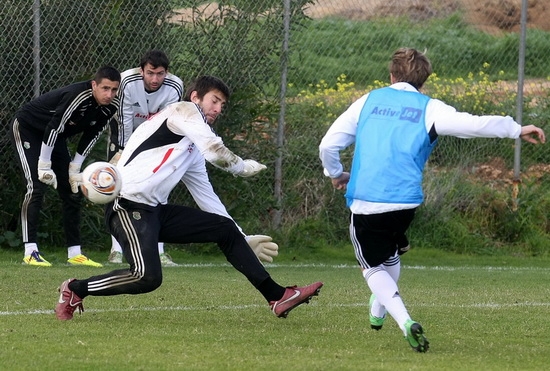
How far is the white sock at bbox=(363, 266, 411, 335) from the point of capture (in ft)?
19.4

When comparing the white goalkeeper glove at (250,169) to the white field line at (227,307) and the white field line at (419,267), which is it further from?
the white field line at (419,267)

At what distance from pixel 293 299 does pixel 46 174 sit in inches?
163

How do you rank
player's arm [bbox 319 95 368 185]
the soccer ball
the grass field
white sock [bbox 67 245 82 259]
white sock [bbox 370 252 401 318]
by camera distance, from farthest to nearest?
1. white sock [bbox 67 245 82 259]
2. the soccer ball
3. white sock [bbox 370 252 401 318]
4. player's arm [bbox 319 95 368 185]
5. the grass field

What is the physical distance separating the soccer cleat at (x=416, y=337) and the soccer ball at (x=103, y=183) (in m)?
1.97

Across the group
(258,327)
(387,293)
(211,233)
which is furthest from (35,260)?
(387,293)

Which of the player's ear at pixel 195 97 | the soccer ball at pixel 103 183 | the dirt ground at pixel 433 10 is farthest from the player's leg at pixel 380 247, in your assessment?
the dirt ground at pixel 433 10

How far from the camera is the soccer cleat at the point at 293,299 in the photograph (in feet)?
22.8

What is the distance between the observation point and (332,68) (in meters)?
13.7

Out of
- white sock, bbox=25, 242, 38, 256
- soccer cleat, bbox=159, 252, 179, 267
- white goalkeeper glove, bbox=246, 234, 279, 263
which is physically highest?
white goalkeeper glove, bbox=246, 234, 279, 263

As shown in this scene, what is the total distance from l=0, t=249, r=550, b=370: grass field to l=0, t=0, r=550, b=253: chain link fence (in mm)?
2230

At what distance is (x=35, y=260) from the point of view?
10.4 metres

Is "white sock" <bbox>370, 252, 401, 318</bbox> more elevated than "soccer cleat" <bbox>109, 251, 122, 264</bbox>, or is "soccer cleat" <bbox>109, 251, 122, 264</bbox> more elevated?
"white sock" <bbox>370, 252, 401, 318</bbox>

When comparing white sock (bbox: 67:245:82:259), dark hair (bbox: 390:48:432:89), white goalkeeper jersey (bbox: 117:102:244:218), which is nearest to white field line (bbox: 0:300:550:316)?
white goalkeeper jersey (bbox: 117:102:244:218)

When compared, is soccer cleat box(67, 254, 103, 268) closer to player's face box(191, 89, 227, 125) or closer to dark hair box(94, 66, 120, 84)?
dark hair box(94, 66, 120, 84)
